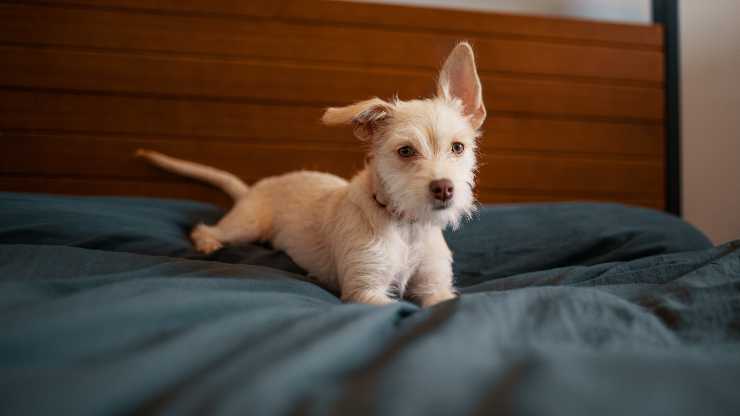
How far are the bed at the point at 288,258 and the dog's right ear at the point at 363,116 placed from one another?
1.79 feet

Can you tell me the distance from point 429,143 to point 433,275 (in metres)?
0.47

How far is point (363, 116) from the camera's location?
1.60m

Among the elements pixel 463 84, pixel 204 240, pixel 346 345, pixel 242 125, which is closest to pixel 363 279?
pixel 346 345

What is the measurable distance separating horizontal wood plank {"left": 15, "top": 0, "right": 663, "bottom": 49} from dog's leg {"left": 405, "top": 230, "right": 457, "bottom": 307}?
1.72m

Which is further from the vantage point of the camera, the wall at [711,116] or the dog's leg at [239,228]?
the wall at [711,116]

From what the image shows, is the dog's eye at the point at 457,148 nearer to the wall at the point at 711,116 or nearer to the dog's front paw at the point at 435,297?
the dog's front paw at the point at 435,297

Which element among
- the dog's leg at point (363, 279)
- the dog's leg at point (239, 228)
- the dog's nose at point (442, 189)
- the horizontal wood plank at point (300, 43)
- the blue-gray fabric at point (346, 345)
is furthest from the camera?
the horizontal wood plank at point (300, 43)

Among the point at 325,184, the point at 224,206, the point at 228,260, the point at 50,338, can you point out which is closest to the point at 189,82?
the point at 224,206

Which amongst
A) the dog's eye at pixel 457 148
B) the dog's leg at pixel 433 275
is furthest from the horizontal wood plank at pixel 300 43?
the dog's leg at pixel 433 275

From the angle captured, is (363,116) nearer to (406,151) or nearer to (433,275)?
(406,151)

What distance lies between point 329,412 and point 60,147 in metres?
2.68

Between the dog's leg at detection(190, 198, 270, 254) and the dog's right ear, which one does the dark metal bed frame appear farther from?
the dog's leg at detection(190, 198, 270, 254)

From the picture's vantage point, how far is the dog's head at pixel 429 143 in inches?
55.8

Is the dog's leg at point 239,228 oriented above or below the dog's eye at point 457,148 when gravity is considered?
below
